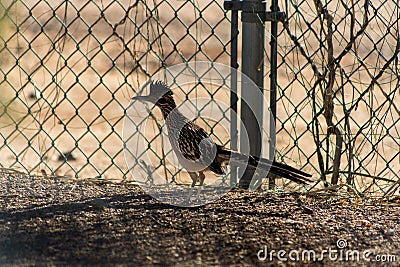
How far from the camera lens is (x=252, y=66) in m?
4.75

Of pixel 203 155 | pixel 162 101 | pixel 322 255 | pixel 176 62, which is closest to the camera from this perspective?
pixel 322 255

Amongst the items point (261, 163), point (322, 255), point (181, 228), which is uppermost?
point (261, 163)

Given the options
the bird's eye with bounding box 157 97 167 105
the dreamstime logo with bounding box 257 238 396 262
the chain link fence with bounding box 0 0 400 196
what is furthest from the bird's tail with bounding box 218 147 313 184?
the dreamstime logo with bounding box 257 238 396 262

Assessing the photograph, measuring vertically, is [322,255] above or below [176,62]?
below

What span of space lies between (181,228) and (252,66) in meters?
1.30

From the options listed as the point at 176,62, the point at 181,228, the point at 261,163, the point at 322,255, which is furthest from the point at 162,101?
the point at 176,62

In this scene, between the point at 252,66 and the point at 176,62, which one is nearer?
the point at 252,66

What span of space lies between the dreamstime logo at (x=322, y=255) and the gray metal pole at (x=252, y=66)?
4.04ft

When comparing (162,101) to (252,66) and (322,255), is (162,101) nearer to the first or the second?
(252,66)

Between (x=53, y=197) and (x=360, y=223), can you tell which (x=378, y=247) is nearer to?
(x=360, y=223)

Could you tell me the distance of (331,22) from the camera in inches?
180

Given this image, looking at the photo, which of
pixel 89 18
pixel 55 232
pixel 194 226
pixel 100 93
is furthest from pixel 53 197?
pixel 89 18

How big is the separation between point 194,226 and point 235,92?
3.74 feet

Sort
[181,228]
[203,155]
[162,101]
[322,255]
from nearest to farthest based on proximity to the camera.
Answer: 1. [322,255]
2. [181,228]
3. [203,155]
4. [162,101]
